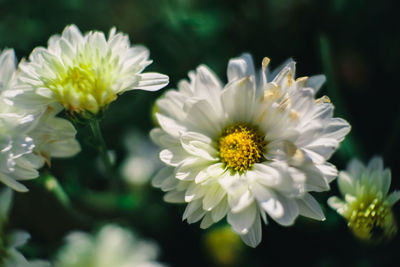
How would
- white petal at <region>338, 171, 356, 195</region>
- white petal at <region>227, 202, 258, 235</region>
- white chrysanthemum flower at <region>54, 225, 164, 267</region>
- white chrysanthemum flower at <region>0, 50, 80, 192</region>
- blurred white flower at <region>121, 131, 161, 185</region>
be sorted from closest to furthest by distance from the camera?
white petal at <region>227, 202, 258, 235</region> → white chrysanthemum flower at <region>0, 50, 80, 192</region> → white petal at <region>338, 171, 356, 195</region> → white chrysanthemum flower at <region>54, 225, 164, 267</region> → blurred white flower at <region>121, 131, 161, 185</region>

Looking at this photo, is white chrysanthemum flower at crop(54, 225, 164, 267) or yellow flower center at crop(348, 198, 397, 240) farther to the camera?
white chrysanthemum flower at crop(54, 225, 164, 267)

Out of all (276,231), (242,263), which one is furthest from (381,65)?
(242,263)

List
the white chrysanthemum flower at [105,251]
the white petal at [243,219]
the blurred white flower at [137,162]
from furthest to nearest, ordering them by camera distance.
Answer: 1. the blurred white flower at [137,162]
2. the white chrysanthemum flower at [105,251]
3. the white petal at [243,219]

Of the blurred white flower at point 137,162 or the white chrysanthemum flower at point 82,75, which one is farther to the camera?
the blurred white flower at point 137,162

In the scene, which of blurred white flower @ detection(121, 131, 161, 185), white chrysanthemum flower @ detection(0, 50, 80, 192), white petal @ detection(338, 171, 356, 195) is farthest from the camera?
blurred white flower @ detection(121, 131, 161, 185)

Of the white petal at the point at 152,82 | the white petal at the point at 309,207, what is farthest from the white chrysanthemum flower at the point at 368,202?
the white petal at the point at 152,82

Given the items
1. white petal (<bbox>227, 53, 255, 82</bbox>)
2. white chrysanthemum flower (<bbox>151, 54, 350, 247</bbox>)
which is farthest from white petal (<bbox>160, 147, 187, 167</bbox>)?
→ white petal (<bbox>227, 53, 255, 82</bbox>)

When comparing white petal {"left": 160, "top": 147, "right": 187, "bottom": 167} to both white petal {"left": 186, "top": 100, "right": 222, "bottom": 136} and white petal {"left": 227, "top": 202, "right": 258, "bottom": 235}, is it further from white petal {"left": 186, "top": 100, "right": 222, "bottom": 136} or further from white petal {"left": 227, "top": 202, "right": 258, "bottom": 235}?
white petal {"left": 227, "top": 202, "right": 258, "bottom": 235}

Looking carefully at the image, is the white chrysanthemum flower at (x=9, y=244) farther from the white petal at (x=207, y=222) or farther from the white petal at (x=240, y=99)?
the white petal at (x=240, y=99)
